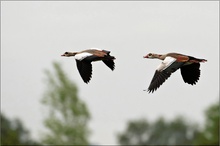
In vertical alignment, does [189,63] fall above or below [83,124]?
above

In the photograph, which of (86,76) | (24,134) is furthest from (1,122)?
(86,76)

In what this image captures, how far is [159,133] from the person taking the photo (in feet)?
404

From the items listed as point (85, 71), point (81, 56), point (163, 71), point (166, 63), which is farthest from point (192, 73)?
point (81, 56)

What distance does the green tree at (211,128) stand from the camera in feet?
265

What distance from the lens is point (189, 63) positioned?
23.5 m

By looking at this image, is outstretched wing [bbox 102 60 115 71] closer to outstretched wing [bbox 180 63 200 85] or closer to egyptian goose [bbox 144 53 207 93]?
egyptian goose [bbox 144 53 207 93]

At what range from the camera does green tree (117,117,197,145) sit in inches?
4712

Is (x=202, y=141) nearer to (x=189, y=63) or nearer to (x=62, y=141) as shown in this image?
(x=62, y=141)

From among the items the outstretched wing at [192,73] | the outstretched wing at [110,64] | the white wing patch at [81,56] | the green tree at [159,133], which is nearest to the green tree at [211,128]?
the green tree at [159,133]

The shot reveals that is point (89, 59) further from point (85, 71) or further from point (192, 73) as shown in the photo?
point (192, 73)

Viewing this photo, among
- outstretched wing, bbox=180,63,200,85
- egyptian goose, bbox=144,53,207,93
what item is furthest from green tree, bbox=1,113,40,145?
egyptian goose, bbox=144,53,207,93

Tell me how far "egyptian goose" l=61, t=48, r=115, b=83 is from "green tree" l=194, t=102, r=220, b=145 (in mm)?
56142

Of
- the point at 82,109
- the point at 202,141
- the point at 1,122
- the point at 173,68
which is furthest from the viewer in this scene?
the point at 1,122

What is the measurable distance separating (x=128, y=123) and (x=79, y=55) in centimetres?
9702
